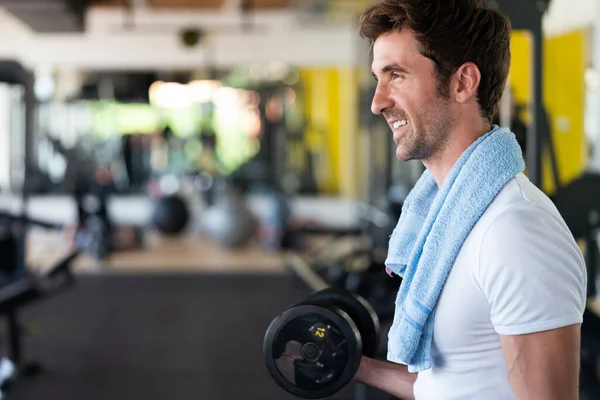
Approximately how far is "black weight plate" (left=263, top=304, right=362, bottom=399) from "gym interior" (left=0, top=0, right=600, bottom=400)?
170 cm

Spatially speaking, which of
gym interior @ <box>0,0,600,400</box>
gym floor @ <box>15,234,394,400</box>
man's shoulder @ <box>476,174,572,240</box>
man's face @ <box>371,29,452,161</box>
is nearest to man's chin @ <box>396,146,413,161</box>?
man's face @ <box>371,29,452,161</box>

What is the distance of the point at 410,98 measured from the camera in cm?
104

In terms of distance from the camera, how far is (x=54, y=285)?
13.0 feet

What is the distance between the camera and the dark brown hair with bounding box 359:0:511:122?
1.00m

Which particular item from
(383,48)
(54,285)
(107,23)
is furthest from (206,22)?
(383,48)

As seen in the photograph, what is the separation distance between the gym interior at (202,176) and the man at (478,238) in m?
1.69

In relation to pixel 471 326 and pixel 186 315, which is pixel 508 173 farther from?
pixel 186 315

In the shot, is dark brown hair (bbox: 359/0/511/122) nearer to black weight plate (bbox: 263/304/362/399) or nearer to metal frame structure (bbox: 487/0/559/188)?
black weight plate (bbox: 263/304/362/399)

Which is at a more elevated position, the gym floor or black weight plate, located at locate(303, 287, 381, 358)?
black weight plate, located at locate(303, 287, 381, 358)

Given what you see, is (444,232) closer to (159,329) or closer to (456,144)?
(456,144)

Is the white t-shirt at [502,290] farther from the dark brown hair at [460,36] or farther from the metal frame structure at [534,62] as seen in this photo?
the metal frame structure at [534,62]

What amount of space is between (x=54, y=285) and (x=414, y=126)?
129 inches

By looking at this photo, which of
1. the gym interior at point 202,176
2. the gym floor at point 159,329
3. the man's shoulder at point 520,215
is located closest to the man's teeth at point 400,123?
the man's shoulder at point 520,215

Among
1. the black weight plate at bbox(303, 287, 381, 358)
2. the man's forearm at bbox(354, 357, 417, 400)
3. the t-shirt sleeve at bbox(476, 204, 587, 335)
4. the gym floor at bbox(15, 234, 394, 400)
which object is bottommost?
the gym floor at bbox(15, 234, 394, 400)
